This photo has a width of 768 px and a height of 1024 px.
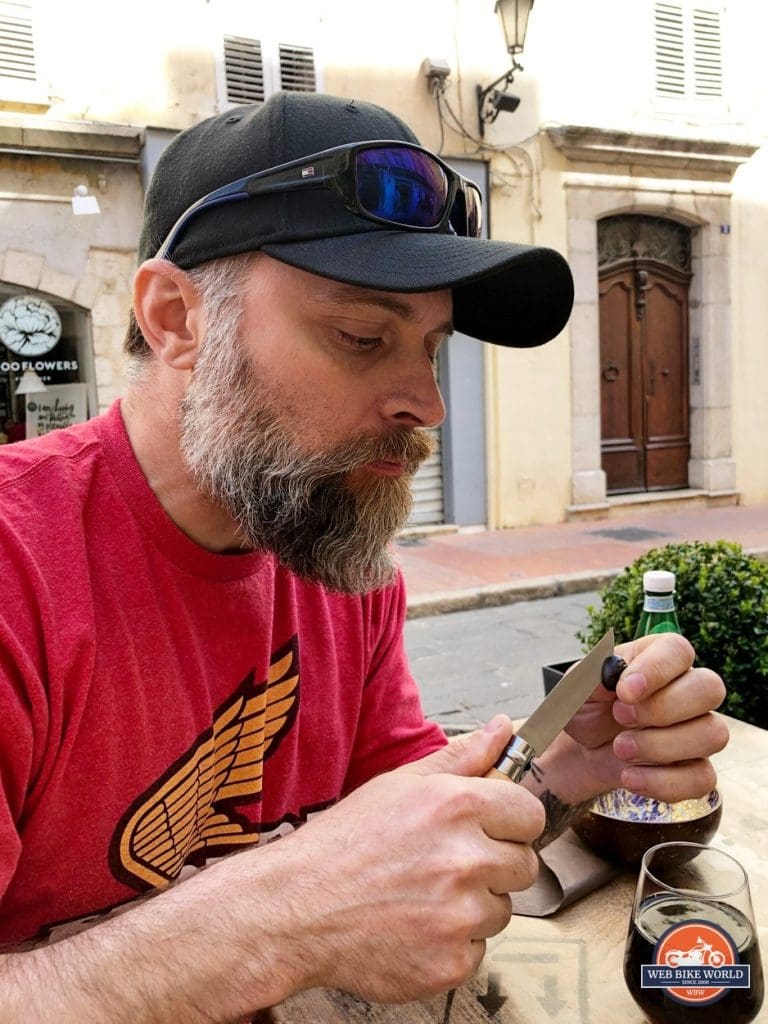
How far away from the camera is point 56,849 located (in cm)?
127

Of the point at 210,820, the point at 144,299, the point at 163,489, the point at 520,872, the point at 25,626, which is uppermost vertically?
the point at 144,299

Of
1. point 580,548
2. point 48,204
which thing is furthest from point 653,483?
point 48,204

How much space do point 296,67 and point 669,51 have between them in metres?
4.98

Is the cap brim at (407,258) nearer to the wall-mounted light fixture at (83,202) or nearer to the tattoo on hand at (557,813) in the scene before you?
the tattoo on hand at (557,813)

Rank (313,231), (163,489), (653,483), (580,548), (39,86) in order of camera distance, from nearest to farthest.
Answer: (313,231) → (163,489) → (39,86) → (580,548) → (653,483)

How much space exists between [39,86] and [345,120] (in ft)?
27.5

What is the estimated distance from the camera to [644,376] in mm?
11828

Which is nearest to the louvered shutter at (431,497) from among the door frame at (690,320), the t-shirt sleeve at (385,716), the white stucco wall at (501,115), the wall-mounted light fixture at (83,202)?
the white stucco wall at (501,115)

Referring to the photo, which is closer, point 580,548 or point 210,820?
point 210,820

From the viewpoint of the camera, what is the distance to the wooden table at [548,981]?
1.14 meters

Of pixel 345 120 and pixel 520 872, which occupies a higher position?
pixel 345 120

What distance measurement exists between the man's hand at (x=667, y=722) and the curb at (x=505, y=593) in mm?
5699

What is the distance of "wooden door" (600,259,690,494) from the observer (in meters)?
11.6

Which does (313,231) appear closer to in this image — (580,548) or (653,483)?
(580,548)
